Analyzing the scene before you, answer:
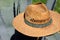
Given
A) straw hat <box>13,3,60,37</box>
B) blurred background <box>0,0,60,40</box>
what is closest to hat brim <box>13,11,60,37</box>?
straw hat <box>13,3,60,37</box>

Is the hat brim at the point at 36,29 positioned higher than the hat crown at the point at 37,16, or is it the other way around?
the hat crown at the point at 37,16

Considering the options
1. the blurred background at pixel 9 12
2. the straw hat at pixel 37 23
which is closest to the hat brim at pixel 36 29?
the straw hat at pixel 37 23

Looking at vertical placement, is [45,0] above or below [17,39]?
above

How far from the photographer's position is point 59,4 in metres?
1.96

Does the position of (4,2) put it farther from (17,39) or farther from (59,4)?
(59,4)

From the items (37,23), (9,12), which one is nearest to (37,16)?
(37,23)

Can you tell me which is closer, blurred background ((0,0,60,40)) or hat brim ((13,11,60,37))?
hat brim ((13,11,60,37))

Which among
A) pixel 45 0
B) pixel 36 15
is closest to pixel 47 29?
pixel 36 15

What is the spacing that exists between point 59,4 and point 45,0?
0.50 feet

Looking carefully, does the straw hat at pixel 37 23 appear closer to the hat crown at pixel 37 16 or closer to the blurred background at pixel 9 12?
the hat crown at pixel 37 16

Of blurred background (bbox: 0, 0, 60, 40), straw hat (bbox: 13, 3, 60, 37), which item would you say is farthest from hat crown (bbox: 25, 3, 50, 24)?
blurred background (bbox: 0, 0, 60, 40)

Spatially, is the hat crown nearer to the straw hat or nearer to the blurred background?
the straw hat

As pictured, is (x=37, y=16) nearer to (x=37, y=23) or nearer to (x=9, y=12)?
(x=37, y=23)

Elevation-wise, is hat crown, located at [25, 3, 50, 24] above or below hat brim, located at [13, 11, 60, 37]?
above
